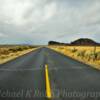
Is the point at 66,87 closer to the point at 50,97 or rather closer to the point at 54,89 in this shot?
the point at 54,89

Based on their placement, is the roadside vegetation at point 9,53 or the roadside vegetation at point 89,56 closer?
the roadside vegetation at point 89,56

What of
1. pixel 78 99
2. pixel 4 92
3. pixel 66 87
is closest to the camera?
pixel 78 99

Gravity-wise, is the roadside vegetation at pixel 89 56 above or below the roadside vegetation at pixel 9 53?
above

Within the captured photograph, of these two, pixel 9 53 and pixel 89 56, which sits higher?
pixel 89 56

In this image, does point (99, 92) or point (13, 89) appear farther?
point (13, 89)

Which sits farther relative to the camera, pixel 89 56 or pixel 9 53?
pixel 9 53

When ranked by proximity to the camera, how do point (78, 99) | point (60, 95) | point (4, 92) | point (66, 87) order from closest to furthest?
point (78, 99), point (60, 95), point (4, 92), point (66, 87)

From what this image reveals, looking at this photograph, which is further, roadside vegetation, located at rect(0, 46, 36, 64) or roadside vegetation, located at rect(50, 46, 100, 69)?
roadside vegetation, located at rect(0, 46, 36, 64)

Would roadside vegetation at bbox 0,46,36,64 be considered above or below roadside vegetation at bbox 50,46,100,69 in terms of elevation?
below

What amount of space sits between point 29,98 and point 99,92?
8.85 feet

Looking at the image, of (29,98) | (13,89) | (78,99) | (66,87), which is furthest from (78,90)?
(13,89)

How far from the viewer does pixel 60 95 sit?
7.39m

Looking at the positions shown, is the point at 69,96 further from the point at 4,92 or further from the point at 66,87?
the point at 4,92

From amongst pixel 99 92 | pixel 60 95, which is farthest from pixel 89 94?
pixel 60 95
